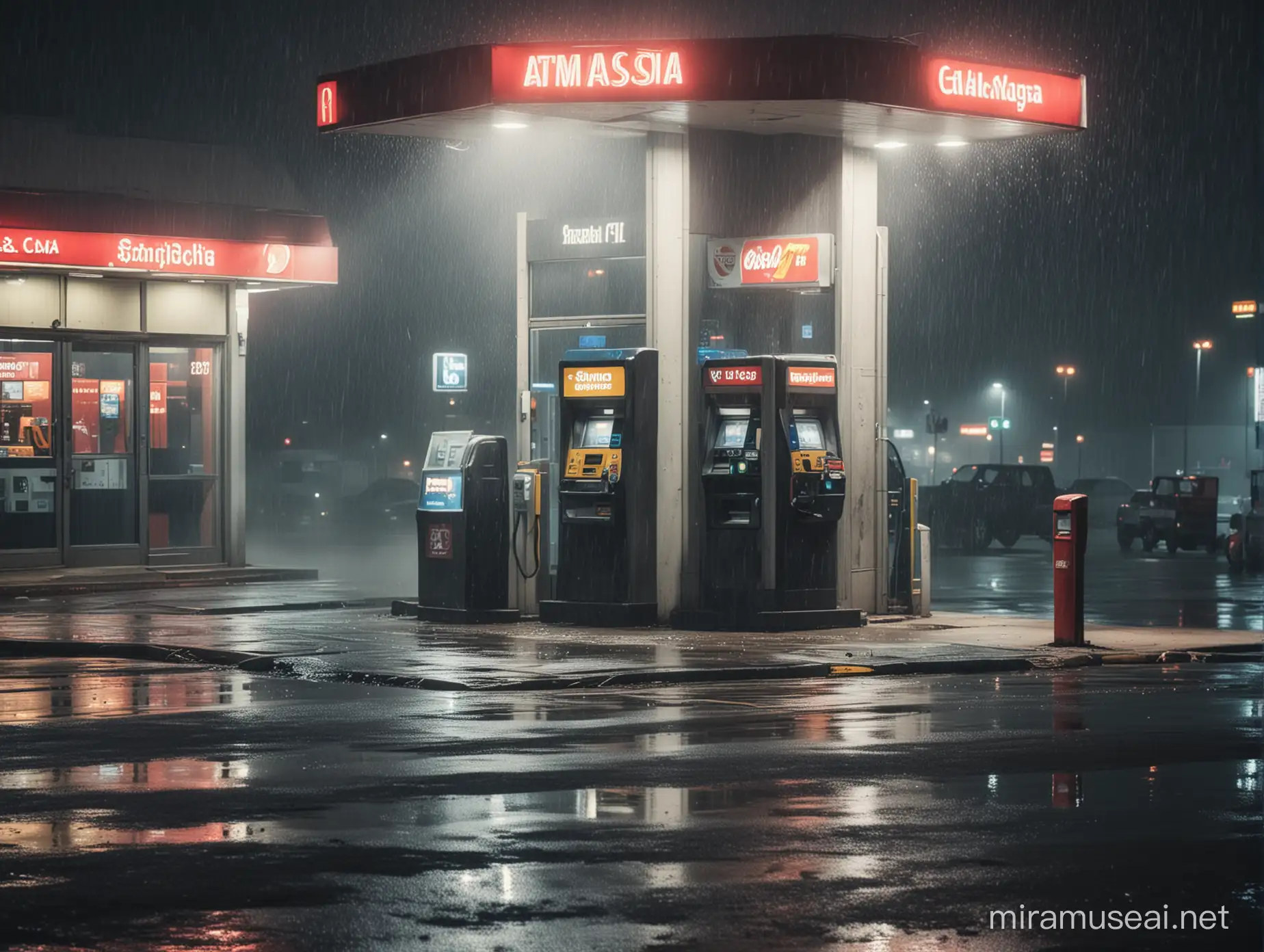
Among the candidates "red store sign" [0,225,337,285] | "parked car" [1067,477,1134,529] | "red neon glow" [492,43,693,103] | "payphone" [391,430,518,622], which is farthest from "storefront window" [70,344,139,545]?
"parked car" [1067,477,1134,529]

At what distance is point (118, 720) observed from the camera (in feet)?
40.4

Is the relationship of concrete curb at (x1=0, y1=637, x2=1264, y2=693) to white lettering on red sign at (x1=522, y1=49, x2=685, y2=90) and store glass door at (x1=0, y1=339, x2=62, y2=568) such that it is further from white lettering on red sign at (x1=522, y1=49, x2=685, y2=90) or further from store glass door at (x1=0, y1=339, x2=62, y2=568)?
store glass door at (x1=0, y1=339, x2=62, y2=568)

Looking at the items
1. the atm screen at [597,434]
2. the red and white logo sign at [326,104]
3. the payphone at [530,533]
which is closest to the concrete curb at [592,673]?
the payphone at [530,533]

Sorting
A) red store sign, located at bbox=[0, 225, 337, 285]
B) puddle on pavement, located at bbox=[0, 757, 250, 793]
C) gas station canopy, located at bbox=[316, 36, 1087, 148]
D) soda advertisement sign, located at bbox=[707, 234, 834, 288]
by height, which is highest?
gas station canopy, located at bbox=[316, 36, 1087, 148]

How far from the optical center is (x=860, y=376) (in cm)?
2009

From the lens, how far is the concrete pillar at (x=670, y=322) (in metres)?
19.5

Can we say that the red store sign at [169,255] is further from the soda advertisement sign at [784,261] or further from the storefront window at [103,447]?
the soda advertisement sign at [784,261]

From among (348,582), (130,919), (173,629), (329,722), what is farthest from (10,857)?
(348,582)

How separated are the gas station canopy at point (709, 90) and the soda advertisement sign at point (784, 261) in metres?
1.24

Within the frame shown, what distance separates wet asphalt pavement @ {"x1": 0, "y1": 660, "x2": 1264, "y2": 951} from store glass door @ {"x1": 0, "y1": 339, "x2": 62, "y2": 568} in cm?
1255

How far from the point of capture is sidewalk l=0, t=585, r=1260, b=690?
1542 cm

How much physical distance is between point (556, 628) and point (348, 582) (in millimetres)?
8801

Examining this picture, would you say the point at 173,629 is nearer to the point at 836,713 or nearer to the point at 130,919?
the point at 836,713

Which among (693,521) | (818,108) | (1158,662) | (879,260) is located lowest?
(1158,662)
